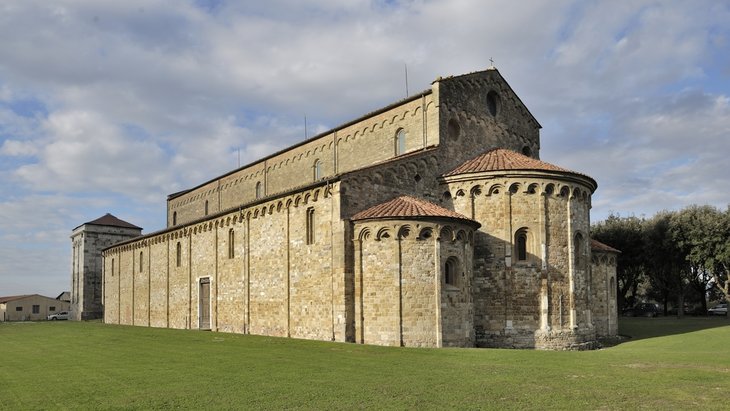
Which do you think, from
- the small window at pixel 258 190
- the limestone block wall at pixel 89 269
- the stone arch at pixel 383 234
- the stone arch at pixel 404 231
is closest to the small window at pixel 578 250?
the stone arch at pixel 404 231

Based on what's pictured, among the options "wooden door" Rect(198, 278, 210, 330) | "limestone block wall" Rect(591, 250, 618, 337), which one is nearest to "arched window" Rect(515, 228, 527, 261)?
"limestone block wall" Rect(591, 250, 618, 337)

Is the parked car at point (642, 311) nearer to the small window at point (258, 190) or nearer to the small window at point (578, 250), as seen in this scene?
Result: the small window at point (578, 250)

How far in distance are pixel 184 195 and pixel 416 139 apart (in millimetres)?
30482

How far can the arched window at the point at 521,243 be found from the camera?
25.4 m

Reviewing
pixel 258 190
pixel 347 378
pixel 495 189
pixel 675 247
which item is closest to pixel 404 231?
pixel 495 189

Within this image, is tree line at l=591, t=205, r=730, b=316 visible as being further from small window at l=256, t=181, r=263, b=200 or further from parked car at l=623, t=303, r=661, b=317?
small window at l=256, t=181, r=263, b=200

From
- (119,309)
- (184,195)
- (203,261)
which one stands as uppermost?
(184,195)

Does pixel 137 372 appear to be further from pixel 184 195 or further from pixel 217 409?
pixel 184 195

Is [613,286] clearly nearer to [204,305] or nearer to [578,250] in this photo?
[578,250]

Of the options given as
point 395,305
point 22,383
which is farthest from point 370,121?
point 22,383

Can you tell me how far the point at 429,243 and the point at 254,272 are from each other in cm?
1145

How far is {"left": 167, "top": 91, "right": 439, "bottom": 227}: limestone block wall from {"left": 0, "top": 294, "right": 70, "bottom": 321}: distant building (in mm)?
50288

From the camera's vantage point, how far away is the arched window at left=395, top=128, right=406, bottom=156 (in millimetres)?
30109

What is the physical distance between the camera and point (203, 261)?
35.6 metres
